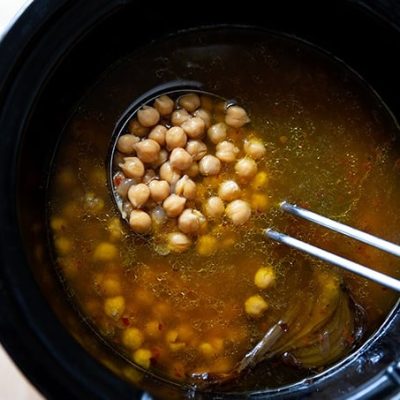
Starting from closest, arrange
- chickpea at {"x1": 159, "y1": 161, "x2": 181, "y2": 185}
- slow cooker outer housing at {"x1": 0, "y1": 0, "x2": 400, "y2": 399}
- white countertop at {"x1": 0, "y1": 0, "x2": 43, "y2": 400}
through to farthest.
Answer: slow cooker outer housing at {"x1": 0, "y1": 0, "x2": 400, "y2": 399} → white countertop at {"x1": 0, "y1": 0, "x2": 43, "y2": 400} → chickpea at {"x1": 159, "y1": 161, "x2": 181, "y2": 185}

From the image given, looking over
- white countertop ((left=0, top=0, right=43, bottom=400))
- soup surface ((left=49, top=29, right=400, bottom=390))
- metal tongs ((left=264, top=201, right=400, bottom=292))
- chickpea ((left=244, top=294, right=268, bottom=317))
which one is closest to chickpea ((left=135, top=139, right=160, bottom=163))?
soup surface ((left=49, top=29, right=400, bottom=390))

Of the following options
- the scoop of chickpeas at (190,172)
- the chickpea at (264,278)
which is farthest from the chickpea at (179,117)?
the chickpea at (264,278)

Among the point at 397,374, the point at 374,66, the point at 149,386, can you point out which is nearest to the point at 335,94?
the point at 374,66

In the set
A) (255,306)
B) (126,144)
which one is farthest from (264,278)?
(126,144)

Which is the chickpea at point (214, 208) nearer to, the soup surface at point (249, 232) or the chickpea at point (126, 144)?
the soup surface at point (249, 232)

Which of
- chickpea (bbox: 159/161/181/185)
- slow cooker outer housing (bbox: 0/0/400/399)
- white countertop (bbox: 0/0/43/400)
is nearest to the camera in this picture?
slow cooker outer housing (bbox: 0/0/400/399)

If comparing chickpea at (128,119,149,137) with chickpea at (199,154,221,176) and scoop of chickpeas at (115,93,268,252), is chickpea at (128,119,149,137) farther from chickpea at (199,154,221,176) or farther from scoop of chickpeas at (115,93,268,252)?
chickpea at (199,154,221,176)
